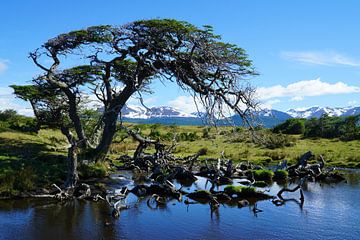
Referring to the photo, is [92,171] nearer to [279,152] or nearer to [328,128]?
[279,152]

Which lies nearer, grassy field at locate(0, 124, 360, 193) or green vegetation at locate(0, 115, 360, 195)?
green vegetation at locate(0, 115, 360, 195)

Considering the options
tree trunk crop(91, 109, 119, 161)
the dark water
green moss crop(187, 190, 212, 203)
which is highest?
tree trunk crop(91, 109, 119, 161)

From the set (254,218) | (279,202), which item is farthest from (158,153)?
(254,218)

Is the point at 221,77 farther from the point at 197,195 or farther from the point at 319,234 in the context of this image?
the point at 319,234

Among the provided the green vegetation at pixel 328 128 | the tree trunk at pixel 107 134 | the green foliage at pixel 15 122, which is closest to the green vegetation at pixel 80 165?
the tree trunk at pixel 107 134

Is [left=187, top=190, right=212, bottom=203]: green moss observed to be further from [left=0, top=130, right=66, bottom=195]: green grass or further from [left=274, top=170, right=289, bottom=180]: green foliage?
[left=274, top=170, right=289, bottom=180]: green foliage

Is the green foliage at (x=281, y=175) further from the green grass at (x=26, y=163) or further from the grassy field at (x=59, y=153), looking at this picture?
the green grass at (x=26, y=163)

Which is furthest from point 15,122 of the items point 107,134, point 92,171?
point 92,171

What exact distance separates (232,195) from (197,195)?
2118 millimetres

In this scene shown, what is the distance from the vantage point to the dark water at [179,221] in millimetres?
17234

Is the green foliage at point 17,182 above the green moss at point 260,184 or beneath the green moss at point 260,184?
above

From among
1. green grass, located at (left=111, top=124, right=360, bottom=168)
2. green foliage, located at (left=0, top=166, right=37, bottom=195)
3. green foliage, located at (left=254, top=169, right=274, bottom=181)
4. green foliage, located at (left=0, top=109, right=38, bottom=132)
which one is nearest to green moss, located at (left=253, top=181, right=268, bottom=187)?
green foliage, located at (left=254, top=169, right=274, bottom=181)

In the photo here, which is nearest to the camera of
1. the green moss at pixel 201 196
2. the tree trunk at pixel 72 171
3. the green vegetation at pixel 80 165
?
the green moss at pixel 201 196

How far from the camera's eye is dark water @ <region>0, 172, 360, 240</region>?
56.5 ft
